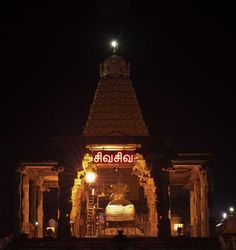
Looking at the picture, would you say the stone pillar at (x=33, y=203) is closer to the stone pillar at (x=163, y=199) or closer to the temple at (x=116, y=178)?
the temple at (x=116, y=178)

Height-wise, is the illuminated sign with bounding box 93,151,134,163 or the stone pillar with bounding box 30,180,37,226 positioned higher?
the illuminated sign with bounding box 93,151,134,163

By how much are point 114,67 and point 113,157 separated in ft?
30.6

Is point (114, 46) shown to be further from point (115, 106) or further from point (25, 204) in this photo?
point (25, 204)

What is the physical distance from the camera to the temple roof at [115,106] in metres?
43.1

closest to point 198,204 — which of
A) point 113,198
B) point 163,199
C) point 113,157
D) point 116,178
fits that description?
point 116,178

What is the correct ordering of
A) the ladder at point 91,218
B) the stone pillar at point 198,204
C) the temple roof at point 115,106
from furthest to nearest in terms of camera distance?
the temple roof at point 115,106, the stone pillar at point 198,204, the ladder at point 91,218

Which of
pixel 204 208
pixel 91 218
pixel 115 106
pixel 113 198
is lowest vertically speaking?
pixel 91 218

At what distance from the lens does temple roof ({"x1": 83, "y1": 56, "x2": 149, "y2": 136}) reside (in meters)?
43.1

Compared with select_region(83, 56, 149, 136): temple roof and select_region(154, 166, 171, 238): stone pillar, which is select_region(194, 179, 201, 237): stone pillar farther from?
select_region(154, 166, 171, 238): stone pillar

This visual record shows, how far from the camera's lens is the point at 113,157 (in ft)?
125

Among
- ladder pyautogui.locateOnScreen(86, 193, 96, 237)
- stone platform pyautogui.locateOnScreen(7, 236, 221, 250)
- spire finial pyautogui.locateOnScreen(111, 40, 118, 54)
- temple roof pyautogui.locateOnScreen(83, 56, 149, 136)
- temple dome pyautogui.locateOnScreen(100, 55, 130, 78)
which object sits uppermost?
spire finial pyautogui.locateOnScreen(111, 40, 118, 54)

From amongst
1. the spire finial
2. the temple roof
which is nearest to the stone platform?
the temple roof

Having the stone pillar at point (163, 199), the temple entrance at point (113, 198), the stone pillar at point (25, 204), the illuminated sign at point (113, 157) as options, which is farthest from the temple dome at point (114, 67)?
the stone pillar at point (163, 199)

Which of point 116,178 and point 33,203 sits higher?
point 116,178
